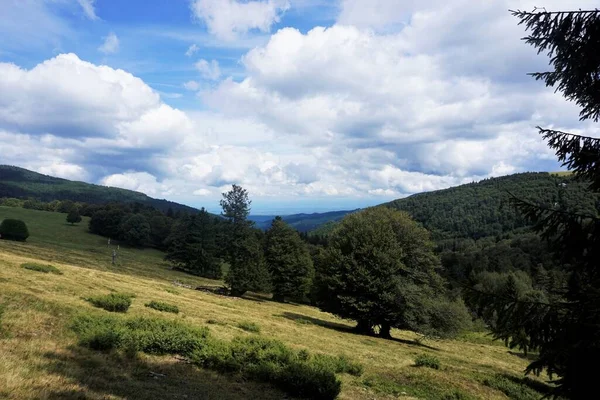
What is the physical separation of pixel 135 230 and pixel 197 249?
33079mm

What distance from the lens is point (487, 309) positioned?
7.46 meters

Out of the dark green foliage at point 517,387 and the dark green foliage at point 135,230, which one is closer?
the dark green foliage at point 517,387

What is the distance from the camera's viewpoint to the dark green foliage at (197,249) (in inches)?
3189

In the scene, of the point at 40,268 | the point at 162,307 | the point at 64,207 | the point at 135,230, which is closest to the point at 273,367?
the point at 162,307

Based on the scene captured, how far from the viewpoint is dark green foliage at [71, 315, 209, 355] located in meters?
12.2

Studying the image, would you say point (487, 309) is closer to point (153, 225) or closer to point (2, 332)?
point (2, 332)

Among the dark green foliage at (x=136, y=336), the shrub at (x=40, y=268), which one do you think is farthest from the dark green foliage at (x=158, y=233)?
the dark green foliage at (x=136, y=336)

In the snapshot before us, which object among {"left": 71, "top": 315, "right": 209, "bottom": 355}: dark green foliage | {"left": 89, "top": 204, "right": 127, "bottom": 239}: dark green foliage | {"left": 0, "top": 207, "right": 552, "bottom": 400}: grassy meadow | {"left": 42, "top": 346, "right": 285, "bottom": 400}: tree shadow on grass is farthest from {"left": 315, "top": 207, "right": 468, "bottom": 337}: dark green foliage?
{"left": 89, "top": 204, "right": 127, "bottom": 239}: dark green foliage

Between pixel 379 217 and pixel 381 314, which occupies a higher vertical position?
pixel 379 217

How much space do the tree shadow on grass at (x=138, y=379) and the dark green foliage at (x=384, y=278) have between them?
72.3 ft

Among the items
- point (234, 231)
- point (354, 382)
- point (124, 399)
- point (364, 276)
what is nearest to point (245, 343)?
point (354, 382)

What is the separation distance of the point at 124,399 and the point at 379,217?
Result: 1208 inches

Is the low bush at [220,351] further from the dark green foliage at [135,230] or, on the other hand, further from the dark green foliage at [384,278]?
the dark green foliage at [135,230]

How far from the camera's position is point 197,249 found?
265ft
